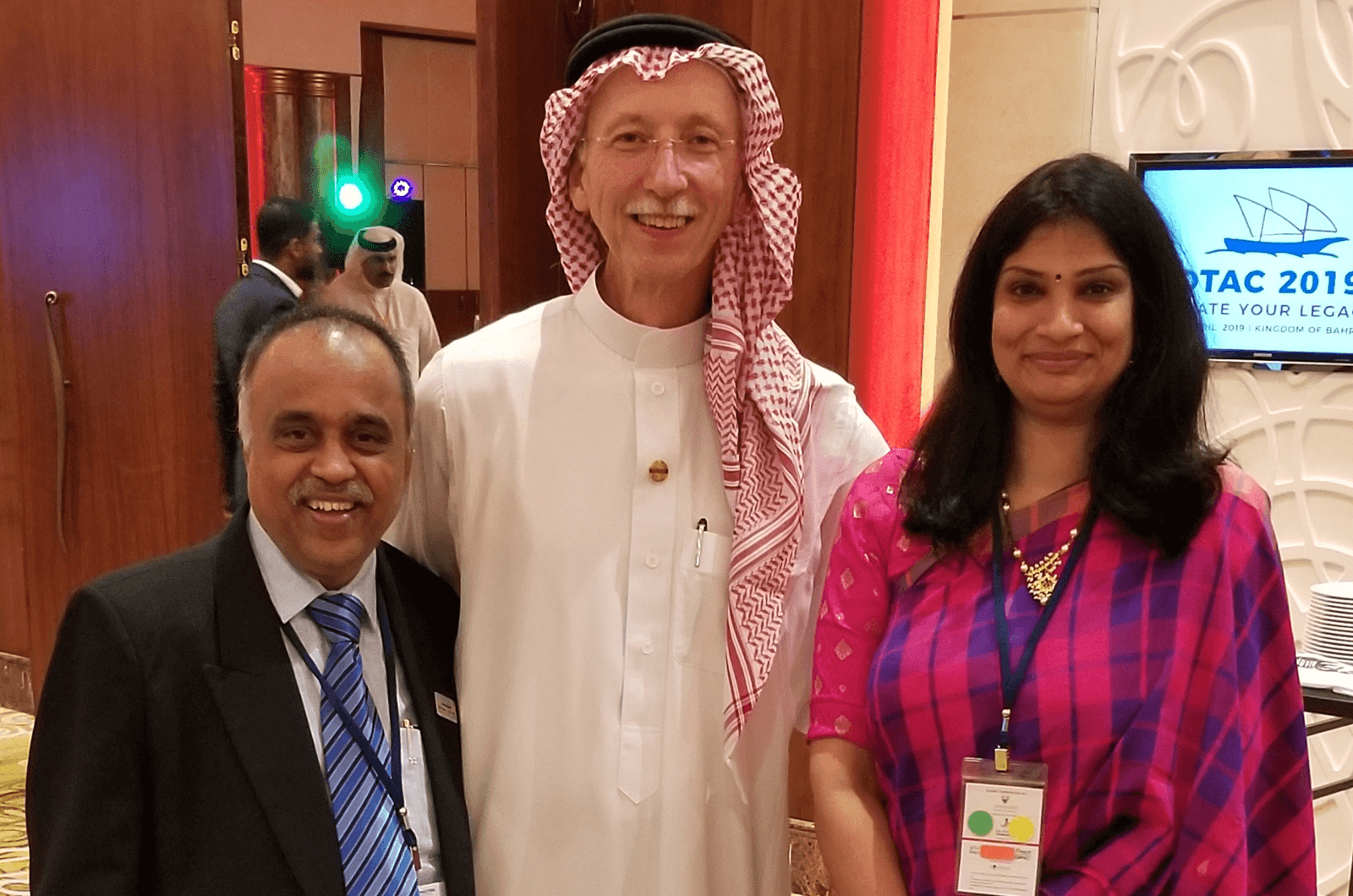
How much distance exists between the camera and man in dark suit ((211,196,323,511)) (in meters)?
4.28

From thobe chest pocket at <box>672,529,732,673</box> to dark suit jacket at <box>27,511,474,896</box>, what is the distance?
1.79 feet

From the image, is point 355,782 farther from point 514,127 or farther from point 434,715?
point 514,127

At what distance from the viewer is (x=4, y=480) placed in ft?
17.1

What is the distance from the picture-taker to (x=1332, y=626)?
2.83m

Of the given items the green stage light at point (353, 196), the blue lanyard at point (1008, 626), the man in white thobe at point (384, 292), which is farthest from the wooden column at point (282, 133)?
the blue lanyard at point (1008, 626)

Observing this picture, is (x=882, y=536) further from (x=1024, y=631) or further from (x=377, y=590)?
(x=377, y=590)

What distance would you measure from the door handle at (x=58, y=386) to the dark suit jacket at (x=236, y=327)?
746 millimetres

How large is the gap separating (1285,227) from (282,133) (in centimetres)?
537

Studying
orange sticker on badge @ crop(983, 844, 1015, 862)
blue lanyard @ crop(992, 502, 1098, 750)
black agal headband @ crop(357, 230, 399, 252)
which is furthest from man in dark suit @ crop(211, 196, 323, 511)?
orange sticker on badge @ crop(983, 844, 1015, 862)

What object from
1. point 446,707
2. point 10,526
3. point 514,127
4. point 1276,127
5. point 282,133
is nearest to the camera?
point 446,707

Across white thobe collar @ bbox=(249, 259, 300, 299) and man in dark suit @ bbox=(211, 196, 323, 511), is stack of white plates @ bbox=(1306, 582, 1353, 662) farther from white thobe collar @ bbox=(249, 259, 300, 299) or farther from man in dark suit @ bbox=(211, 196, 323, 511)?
white thobe collar @ bbox=(249, 259, 300, 299)

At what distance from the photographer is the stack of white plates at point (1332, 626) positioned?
2824 millimetres

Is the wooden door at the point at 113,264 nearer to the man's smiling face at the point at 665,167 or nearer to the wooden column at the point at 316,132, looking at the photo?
the wooden column at the point at 316,132

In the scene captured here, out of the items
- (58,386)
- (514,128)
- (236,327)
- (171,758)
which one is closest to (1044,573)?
(171,758)
